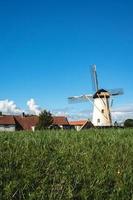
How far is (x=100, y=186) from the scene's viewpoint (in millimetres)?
7340

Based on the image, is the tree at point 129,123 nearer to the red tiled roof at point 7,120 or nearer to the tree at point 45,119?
the tree at point 45,119

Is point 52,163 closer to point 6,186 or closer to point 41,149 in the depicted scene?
point 41,149

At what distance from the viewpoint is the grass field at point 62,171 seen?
21.5 ft

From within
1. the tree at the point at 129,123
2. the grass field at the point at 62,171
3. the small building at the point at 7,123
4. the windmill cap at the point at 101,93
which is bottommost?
the grass field at the point at 62,171

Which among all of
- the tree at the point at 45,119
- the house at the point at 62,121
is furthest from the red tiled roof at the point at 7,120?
the tree at the point at 45,119

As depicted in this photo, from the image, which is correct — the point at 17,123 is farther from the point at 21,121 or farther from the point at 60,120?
the point at 60,120

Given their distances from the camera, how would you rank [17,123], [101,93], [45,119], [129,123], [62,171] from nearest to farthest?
[62,171] < [101,93] < [45,119] < [129,123] < [17,123]

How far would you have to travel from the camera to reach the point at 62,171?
7.19m

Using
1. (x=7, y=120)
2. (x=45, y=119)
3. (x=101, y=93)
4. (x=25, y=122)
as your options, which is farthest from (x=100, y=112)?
(x=7, y=120)

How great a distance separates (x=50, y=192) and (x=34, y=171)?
40 cm

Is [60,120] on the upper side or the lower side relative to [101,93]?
lower

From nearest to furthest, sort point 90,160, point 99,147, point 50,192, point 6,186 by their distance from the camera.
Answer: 1. point 6,186
2. point 50,192
3. point 90,160
4. point 99,147

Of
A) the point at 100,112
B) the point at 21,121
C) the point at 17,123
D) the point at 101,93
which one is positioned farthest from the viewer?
the point at 21,121

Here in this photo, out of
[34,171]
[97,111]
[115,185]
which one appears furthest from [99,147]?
[97,111]
